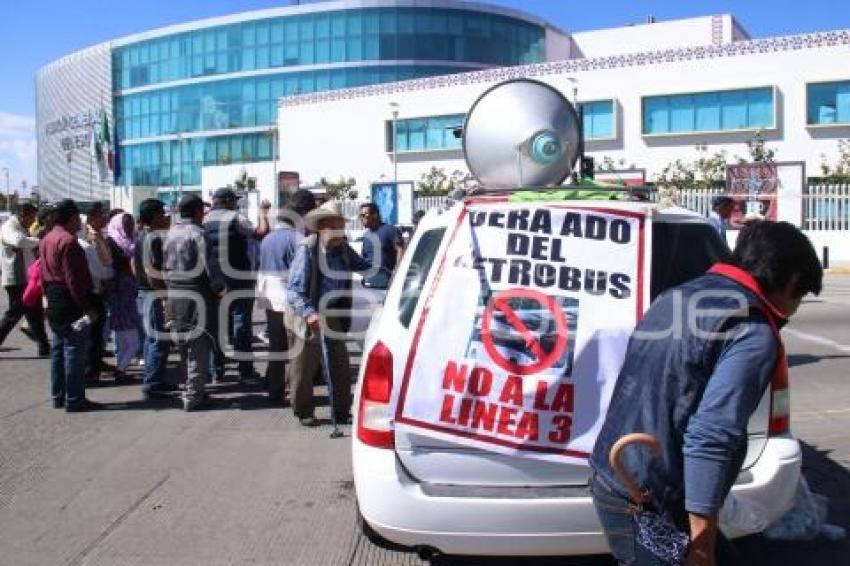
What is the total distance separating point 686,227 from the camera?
4074 millimetres

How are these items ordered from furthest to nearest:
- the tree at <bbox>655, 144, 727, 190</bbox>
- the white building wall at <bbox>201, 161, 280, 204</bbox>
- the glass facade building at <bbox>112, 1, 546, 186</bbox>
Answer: the glass facade building at <bbox>112, 1, 546, 186</bbox> → the white building wall at <bbox>201, 161, 280, 204</bbox> → the tree at <bbox>655, 144, 727, 190</bbox>

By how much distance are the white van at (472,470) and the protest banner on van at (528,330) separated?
0.05 feet

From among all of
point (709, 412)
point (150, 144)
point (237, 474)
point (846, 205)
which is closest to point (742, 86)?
point (846, 205)

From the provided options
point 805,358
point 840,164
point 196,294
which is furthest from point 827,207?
point 196,294

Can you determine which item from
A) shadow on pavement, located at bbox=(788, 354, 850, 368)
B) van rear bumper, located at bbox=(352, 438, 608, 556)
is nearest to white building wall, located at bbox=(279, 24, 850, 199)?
shadow on pavement, located at bbox=(788, 354, 850, 368)

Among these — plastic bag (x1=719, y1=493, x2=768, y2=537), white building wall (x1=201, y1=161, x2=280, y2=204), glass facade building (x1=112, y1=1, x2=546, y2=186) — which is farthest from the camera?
glass facade building (x1=112, y1=1, x2=546, y2=186)

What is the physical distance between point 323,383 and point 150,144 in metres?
76.4

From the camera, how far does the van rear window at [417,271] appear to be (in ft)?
12.3

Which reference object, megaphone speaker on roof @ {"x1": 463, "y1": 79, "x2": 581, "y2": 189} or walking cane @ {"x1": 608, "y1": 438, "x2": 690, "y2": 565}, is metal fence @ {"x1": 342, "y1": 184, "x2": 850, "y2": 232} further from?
walking cane @ {"x1": 608, "y1": 438, "x2": 690, "y2": 565}

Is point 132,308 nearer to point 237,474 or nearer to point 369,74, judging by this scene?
point 237,474

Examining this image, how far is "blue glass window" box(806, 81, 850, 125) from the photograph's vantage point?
108 feet

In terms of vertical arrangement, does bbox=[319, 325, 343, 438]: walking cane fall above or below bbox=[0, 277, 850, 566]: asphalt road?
above

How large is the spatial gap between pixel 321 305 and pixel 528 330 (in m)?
3.31

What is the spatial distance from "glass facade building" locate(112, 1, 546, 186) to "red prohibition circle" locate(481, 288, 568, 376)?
64673mm
